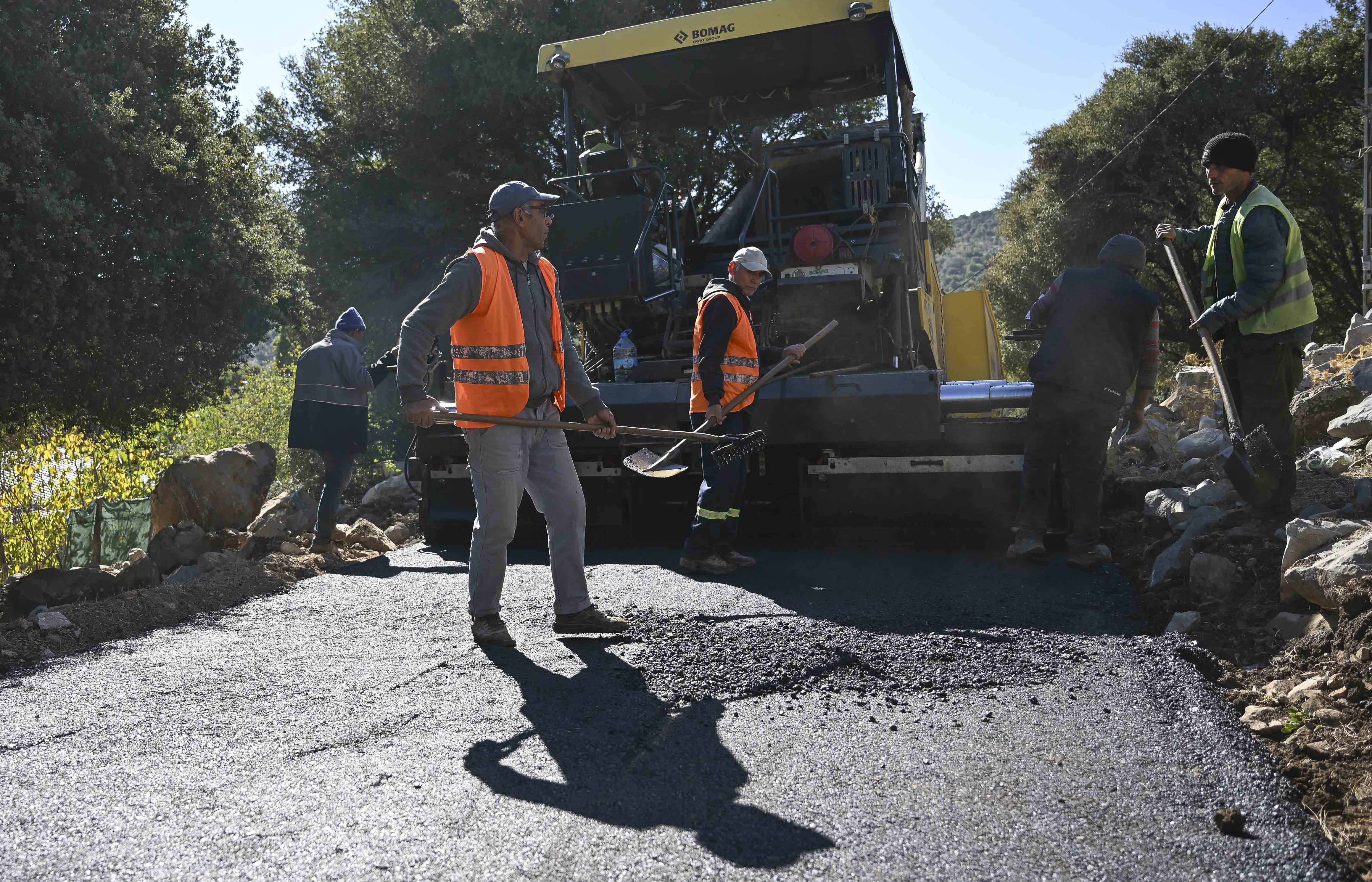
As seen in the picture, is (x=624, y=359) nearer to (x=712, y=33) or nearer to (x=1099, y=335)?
(x=712, y=33)

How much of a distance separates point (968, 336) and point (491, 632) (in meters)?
5.83

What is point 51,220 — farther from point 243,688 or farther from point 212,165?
point 243,688

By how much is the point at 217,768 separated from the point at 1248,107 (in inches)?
952

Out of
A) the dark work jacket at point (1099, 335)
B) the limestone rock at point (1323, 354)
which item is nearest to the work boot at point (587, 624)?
the dark work jacket at point (1099, 335)

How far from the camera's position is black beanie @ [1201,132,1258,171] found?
4.85m

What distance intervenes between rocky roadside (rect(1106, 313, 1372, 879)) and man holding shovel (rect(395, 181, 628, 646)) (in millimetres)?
2261

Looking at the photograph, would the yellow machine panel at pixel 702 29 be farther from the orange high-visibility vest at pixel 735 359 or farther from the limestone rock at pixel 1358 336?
the limestone rock at pixel 1358 336

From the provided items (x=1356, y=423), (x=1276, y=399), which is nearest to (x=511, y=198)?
(x=1276, y=399)

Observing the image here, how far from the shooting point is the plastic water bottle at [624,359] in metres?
6.56

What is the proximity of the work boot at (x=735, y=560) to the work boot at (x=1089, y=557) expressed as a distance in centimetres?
162

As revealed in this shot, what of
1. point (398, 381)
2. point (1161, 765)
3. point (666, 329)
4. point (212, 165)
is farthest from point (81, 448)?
point (1161, 765)

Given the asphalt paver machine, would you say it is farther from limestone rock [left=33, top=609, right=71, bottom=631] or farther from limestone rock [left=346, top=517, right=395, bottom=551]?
limestone rock [left=33, top=609, right=71, bottom=631]

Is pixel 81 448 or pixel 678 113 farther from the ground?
pixel 678 113

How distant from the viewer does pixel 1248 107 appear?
2173 cm
